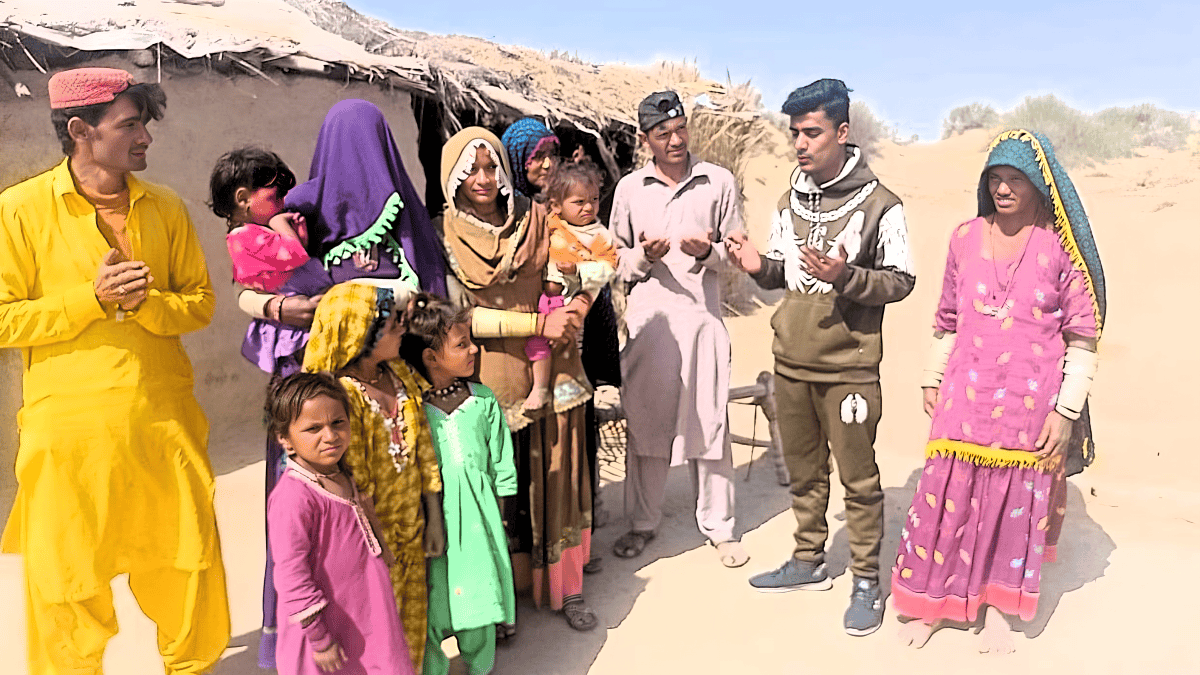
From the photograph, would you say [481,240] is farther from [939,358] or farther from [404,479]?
[939,358]

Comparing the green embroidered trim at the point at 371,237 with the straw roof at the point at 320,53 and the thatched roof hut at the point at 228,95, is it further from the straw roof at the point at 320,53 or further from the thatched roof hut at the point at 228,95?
the straw roof at the point at 320,53

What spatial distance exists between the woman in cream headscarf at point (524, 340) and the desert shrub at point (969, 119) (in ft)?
102

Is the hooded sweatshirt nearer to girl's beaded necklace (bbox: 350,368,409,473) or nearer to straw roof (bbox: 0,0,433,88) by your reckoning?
girl's beaded necklace (bbox: 350,368,409,473)

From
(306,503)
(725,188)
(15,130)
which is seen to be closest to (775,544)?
(725,188)

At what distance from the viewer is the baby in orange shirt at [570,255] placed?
11.0ft

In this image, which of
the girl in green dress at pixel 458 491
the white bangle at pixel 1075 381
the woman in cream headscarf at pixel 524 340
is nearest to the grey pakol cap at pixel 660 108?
the woman in cream headscarf at pixel 524 340

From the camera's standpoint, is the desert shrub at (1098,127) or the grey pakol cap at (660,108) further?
the desert shrub at (1098,127)

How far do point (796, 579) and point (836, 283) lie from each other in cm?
156

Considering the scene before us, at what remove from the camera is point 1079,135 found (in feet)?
81.4

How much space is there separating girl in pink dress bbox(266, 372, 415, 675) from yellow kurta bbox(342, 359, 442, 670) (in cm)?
10

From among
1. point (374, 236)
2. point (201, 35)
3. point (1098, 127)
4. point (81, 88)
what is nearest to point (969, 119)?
point (1098, 127)

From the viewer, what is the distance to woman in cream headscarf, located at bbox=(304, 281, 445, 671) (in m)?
2.58

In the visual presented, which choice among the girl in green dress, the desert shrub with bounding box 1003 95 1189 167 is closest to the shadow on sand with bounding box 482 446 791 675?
the girl in green dress

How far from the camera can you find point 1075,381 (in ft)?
10.3
